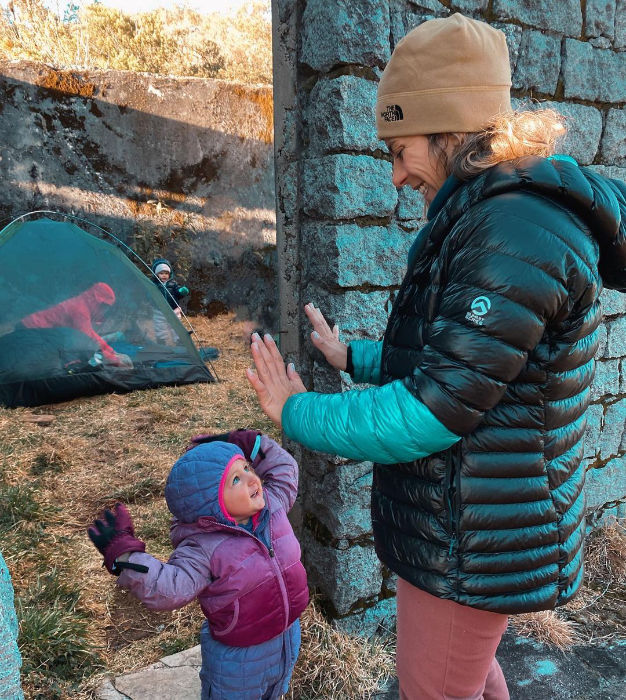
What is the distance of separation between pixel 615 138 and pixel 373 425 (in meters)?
2.46

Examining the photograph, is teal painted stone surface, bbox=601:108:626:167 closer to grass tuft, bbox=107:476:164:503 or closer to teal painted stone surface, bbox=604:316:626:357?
teal painted stone surface, bbox=604:316:626:357

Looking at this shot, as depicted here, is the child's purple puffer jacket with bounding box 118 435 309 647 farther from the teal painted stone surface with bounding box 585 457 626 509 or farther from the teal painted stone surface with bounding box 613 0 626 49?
the teal painted stone surface with bounding box 613 0 626 49

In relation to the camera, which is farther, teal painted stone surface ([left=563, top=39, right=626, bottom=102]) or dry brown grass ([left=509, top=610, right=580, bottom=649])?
teal painted stone surface ([left=563, top=39, right=626, bottom=102])

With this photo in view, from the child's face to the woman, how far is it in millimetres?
375

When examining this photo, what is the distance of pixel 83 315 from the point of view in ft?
18.8

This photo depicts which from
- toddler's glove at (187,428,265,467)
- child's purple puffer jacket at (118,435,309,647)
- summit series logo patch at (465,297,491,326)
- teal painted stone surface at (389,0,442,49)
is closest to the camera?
summit series logo patch at (465,297,491,326)

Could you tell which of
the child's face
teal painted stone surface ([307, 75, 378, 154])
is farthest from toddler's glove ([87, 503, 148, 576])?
teal painted stone surface ([307, 75, 378, 154])

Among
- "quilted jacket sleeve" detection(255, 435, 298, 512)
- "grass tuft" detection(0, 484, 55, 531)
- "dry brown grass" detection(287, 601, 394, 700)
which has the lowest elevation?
"grass tuft" detection(0, 484, 55, 531)

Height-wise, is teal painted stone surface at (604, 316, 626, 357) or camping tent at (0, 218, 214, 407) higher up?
teal painted stone surface at (604, 316, 626, 357)

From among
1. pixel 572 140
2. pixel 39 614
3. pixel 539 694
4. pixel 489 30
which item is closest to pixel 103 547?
pixel 39 614

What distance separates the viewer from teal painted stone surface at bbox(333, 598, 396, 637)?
2.34 meters

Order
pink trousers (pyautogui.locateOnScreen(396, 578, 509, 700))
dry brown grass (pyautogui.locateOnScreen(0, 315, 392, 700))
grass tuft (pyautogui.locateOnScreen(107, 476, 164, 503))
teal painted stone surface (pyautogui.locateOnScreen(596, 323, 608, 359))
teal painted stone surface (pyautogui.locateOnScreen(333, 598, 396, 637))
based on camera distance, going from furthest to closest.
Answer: grass tuft (pyautogui.locateOnScreen(107, 476, 164, 503)) < teal painted stone surface (pyautogui.locateOnScreen(596, 323, 608, 359)) < teal painted stone surface (pyautogui.locateOnScreen(333, 598, 396, 637)) < dry brown grass (pyautogui.locateOnScreen(0, 315, 392, 700)) < pink trousers (pyautogui.locateOnScreen(396, 578, 509, 700))

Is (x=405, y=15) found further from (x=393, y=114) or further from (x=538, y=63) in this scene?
(x=393, y=114)

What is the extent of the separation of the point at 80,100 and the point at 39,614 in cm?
650
